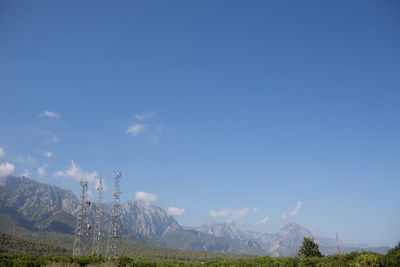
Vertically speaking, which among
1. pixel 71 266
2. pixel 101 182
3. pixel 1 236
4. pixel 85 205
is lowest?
pixel 1 236

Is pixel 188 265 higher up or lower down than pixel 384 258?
lower down

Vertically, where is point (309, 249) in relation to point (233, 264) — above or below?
below

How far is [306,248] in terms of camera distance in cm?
6538

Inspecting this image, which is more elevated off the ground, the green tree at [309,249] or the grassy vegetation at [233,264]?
the grassy vegetation at [233,264]

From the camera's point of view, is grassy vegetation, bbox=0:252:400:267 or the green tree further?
the green tree

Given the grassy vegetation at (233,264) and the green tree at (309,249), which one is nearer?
the grassy vegetation at (233,264)

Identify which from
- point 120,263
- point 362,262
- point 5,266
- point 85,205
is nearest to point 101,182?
point 85,205

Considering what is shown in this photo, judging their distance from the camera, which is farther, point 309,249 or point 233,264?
point 309,249

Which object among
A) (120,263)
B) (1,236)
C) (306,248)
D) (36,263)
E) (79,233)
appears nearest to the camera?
(36,263)

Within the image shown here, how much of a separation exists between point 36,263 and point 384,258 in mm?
38394

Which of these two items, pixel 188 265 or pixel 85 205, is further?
pixel 85 205

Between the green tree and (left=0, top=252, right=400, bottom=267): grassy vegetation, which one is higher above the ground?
(left=0, top=252, right=400, bottom=267): grassy vegetation

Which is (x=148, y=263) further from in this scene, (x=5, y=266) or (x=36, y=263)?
(x=5, y=266)

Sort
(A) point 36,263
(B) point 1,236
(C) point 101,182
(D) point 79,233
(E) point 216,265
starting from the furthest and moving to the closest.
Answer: (B) point 1,236
(C) point 101,182
(D) point 79,233
(E) point 216,265
(A) point 36,263
